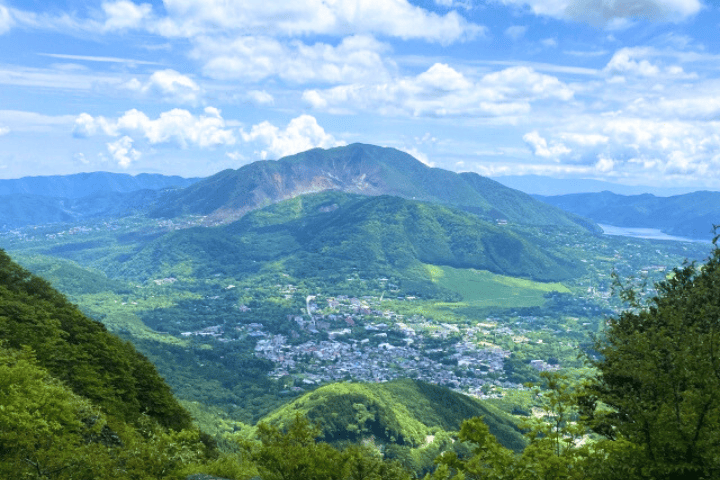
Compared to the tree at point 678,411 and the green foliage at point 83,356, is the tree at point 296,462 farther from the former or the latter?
the green foliage at point 83,356

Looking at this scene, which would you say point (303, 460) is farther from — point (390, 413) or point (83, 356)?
point (390, 413)

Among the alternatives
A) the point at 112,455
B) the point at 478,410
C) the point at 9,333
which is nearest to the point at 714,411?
the point at 112,455

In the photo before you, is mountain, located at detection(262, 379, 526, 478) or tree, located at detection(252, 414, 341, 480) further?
mountain, located at detection(262, 379, 526, 478)

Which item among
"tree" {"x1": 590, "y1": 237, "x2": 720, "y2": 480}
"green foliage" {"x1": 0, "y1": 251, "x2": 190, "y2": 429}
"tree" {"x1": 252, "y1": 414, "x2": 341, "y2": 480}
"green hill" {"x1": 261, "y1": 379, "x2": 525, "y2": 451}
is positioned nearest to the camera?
"tree" {"x1": 590, "y1": 237, "x2": 720, "y2": 480}

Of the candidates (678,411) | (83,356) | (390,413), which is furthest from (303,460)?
(390,413)

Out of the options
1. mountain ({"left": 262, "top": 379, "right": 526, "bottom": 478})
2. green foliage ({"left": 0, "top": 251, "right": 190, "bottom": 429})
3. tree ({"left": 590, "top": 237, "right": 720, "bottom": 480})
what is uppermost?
tree ({"left": 590, "top": 237, "right": 720, "bottom": 480})

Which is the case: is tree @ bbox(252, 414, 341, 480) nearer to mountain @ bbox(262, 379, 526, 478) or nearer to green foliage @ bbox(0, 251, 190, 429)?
green foliage @ bbox(0, 251, 190, 429)

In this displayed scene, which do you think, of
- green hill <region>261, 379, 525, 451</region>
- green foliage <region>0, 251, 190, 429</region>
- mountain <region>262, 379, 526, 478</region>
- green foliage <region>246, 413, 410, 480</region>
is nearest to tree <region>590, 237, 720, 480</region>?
green foliage <region>246, 413, 410, 480</region>

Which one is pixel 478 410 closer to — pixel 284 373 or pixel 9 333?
pixel 284 373

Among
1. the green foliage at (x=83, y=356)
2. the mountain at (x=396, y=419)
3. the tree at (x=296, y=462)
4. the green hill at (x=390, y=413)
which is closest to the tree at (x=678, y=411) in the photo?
the tree at (x=296, y=462)

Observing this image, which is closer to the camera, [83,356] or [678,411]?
[678,411]

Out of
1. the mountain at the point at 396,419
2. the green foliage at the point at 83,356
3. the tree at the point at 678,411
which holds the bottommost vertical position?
the mountain at the point at 396,419
